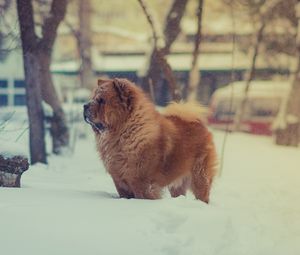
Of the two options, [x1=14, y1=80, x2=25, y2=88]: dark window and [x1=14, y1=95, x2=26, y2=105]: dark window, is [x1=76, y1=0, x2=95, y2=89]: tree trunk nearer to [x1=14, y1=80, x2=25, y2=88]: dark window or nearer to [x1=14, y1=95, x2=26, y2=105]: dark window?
[x1=14, y1=95, x2=26, y2=105]: dark window

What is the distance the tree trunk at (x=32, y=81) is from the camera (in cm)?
1164

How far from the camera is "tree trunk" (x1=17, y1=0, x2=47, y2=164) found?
38.2 ft

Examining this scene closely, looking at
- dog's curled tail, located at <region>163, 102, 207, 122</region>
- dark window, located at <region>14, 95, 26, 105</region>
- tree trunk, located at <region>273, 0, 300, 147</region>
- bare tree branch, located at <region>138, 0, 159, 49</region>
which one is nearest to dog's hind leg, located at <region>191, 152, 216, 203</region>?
dog's curled tail, located at <region>163, 102, 207, 122</region>

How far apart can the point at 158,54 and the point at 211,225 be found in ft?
23.1

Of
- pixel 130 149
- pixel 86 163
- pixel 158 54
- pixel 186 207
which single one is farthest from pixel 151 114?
pixel 86 163

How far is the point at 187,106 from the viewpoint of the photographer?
290 inches

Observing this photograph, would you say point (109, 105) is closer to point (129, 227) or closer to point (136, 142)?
point (136, 142)

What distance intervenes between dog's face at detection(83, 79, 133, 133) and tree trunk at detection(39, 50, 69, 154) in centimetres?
821

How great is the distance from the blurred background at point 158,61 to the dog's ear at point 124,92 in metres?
1.99

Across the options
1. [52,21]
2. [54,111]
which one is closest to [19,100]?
[54,111]

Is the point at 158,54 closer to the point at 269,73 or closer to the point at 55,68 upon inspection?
the point at 269,73

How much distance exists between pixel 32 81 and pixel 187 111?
215 inches

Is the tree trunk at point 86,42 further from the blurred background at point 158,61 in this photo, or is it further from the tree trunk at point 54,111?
the tree trunk at point 54,111

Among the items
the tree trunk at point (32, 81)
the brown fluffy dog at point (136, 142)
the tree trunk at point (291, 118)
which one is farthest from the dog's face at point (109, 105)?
the tree trunk at point (291, 118)
